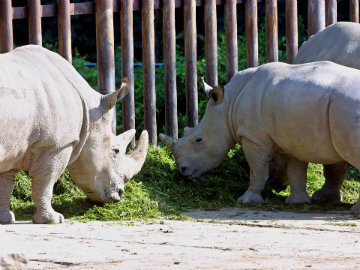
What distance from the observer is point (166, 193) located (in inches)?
403

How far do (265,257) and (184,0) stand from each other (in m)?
5.29

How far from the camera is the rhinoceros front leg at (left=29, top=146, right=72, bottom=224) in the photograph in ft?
28.1

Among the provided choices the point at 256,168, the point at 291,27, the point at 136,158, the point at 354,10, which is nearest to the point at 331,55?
the point at 291,27

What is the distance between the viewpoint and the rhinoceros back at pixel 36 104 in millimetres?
8055

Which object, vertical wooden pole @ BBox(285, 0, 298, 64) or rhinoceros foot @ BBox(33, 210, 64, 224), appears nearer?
rhinoceros foot @ BBox(33, 210, 64, 224)

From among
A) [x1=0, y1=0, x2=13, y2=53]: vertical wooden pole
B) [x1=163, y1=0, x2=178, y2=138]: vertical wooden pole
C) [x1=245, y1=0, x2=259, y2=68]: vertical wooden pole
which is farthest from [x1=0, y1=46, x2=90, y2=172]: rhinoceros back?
[x1=245, y1=0, x2=259, y2=68]: vertical wooden pole

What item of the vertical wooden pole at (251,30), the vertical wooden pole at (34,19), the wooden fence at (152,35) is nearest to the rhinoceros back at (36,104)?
the vertical wooden pole at (34,19)

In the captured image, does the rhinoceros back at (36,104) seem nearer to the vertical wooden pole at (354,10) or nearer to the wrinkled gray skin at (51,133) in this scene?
the wrinkled gray skin at (51,133)

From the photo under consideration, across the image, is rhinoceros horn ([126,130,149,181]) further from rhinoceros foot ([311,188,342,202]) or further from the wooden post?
the wooden post

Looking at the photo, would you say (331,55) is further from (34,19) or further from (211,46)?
(34,19)

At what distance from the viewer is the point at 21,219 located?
901 centimetres

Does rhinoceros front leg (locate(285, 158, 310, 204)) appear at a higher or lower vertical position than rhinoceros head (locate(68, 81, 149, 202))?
lower

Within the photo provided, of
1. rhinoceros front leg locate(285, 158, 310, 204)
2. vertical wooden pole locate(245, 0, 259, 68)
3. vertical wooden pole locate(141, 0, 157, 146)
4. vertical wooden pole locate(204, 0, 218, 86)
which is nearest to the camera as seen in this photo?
rhinoceros front leg locate(285, 158, 310, 204)

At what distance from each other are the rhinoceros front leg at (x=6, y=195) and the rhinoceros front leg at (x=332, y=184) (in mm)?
3325
